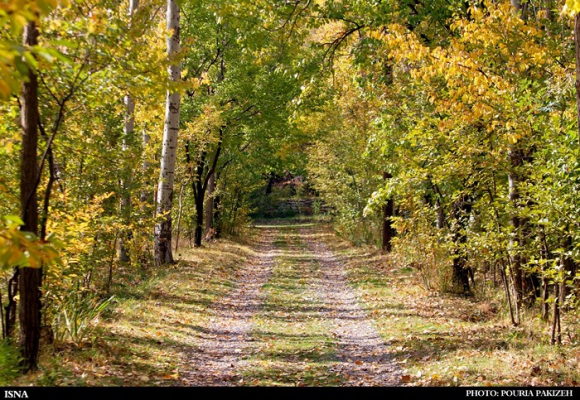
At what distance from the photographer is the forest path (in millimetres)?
6109

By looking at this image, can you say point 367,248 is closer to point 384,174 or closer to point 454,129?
point 384,174

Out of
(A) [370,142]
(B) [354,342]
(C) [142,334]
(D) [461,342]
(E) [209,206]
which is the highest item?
(A) [370,142]

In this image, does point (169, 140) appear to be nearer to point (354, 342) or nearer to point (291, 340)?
point (291, 340)

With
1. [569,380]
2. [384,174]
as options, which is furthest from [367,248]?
[569,380]

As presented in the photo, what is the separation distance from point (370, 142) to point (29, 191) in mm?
7259

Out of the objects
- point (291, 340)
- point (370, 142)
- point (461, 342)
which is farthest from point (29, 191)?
point (370, 142)

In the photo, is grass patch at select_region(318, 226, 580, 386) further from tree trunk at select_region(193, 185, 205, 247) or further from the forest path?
tree trunk at select_region(193, 185, 205, 247)

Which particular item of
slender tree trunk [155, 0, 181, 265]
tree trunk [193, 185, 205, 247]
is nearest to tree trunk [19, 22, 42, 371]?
slender tree trunk [155, 0, 181, 265]

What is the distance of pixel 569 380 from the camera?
520 centimetres

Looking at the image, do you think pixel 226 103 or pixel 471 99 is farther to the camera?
pixel 226 103

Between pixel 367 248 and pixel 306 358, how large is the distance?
13.8 m

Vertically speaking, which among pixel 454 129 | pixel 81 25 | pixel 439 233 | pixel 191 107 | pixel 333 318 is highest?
pixel 191 107

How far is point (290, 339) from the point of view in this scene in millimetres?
7980

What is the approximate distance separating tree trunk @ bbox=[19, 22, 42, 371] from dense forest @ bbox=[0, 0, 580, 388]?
0.01m
